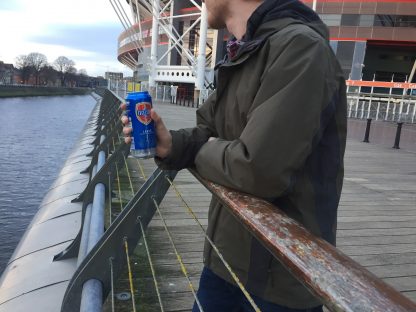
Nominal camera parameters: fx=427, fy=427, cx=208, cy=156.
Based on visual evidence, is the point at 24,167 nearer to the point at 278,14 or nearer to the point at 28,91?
the point at 278,14

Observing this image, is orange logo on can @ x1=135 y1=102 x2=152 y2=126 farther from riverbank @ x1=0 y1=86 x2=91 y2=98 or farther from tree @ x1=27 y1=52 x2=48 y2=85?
tree @ x1=27 y1=52 x2=48 y2=85

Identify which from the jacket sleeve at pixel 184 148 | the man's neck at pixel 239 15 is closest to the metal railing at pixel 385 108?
the jacket sleeve at pixel 184 148

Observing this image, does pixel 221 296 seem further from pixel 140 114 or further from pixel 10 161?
pixel 10 161

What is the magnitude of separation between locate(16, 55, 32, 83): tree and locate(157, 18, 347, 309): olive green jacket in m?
105

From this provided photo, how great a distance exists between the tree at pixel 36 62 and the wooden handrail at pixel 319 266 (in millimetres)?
105585

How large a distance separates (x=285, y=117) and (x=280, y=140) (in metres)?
0.07

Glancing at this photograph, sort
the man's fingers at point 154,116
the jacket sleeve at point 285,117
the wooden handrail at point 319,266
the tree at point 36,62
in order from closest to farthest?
the wooden handrail at point 319,266
the jacket sleeve at point 285,117
the man's fingers at point 154,116
the tree at point 36,62

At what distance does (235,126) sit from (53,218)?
15.3ft

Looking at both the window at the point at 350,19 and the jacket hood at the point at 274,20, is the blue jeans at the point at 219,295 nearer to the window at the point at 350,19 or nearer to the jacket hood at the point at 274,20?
the jacket hood at the point at 274,20

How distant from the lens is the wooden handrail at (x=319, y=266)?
832mm

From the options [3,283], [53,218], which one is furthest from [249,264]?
[53,218]

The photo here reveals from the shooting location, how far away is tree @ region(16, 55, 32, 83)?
96.6m

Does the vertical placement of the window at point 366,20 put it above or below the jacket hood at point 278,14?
above

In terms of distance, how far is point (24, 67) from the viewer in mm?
96562
